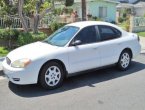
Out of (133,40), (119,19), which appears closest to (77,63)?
(133,40)

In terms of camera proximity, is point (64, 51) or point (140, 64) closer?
point (64, 51)

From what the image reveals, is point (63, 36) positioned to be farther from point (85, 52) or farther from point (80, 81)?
point (80, 81)

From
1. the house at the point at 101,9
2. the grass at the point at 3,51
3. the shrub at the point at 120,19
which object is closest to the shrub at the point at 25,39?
the grass at the point at 3,51

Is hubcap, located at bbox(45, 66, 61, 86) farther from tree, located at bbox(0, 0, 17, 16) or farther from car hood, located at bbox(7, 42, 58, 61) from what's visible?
tree, located at bbox(0, 0, 17, 16)

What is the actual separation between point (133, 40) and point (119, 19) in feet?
97.7

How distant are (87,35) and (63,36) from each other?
66cm

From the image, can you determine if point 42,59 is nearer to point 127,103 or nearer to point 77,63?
point 77,63

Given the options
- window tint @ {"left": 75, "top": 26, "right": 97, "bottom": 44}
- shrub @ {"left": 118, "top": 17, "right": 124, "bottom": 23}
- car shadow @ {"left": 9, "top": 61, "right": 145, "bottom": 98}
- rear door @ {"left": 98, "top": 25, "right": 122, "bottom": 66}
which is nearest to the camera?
car shadow @ {"left": 9, "top": 61, "right": 145, "bottom": 98}

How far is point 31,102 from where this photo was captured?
635 centimetres

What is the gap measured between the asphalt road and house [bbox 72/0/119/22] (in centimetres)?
2818

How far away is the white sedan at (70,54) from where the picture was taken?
695 cm

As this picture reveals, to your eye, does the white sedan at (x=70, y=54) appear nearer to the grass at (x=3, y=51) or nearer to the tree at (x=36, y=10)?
the grass at (x=3, y=51)

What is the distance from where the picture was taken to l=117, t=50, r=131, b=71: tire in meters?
8.73

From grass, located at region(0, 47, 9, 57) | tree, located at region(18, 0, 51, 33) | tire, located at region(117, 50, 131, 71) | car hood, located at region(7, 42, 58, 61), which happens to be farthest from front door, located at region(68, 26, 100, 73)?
tree, located at region(18, 0, 51, 33)
